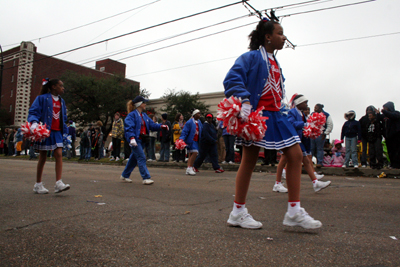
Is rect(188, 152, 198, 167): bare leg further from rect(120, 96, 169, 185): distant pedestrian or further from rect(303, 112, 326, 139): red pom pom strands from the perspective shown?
rect(303, 112, 326, 139): red pom pom strands

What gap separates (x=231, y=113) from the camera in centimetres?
274

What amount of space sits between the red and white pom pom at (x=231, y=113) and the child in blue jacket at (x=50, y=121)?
3.36 meters

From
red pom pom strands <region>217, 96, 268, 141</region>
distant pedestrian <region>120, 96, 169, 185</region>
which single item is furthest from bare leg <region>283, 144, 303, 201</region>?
distant pedestrian <region>120, 96, 169, 185</region>

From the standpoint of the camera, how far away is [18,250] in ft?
7.77

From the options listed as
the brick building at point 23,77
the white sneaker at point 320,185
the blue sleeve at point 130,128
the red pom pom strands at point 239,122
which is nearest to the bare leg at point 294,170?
the red pom pom strands at point 239,122

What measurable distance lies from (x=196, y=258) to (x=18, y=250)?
1.35 metres

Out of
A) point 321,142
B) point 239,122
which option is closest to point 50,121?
point 239,122

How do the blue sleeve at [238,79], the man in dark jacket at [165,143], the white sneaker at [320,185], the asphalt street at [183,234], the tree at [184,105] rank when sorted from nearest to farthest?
the asphalt street at [183,234]
the blue sleeve at [238,79]
the white sneaker at [320,185]
the man in dark jacket at [165,143]
the tree at [184,105]

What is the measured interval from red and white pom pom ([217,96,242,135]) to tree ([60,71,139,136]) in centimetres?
3768

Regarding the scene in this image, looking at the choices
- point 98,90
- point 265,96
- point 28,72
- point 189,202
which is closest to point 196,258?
point 265,96

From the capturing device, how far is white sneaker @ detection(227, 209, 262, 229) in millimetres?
3021

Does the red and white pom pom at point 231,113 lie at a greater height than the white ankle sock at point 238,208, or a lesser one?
greater

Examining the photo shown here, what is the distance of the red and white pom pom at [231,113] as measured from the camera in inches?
107

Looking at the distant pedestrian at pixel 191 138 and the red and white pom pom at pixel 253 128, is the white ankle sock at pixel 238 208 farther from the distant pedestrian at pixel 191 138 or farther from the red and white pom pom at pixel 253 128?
the distant pedestrian at pixel 191 138
